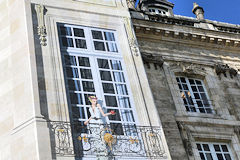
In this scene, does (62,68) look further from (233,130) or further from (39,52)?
(233,130)

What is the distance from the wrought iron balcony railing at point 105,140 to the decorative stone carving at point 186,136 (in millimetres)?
2412

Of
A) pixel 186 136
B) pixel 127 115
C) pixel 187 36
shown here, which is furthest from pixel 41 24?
pixel 187 36

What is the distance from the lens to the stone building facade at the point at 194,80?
1489cm

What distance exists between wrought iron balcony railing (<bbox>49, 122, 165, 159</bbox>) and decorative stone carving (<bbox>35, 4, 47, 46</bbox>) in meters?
2.77

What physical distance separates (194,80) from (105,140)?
6.61 metres

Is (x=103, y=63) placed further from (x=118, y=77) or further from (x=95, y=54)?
(x=118, y=77)

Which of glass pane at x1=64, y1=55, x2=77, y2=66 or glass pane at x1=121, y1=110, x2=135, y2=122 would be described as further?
glass pane at x1=64, y1=55, x2=77, y2=66

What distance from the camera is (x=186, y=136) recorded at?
1463 centimetres

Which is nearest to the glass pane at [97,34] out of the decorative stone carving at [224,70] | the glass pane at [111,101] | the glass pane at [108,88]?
the glass pane at [108,88]

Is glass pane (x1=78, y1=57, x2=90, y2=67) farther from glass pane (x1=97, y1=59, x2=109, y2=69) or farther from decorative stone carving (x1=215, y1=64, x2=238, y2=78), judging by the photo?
decorative stone carving (x1=215, y1=64, x2=238, y2=78)

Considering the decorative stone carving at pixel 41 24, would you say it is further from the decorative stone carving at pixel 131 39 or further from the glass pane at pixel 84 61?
the decorative stone carving at pixel 131 39


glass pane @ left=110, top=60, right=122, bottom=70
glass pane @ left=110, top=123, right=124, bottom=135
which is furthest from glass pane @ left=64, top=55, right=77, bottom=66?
glass pane @ left=110, top=123, right=124, bottom=135

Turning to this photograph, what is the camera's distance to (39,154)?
10.4 m

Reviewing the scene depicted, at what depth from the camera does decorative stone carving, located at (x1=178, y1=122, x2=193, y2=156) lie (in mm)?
14328
